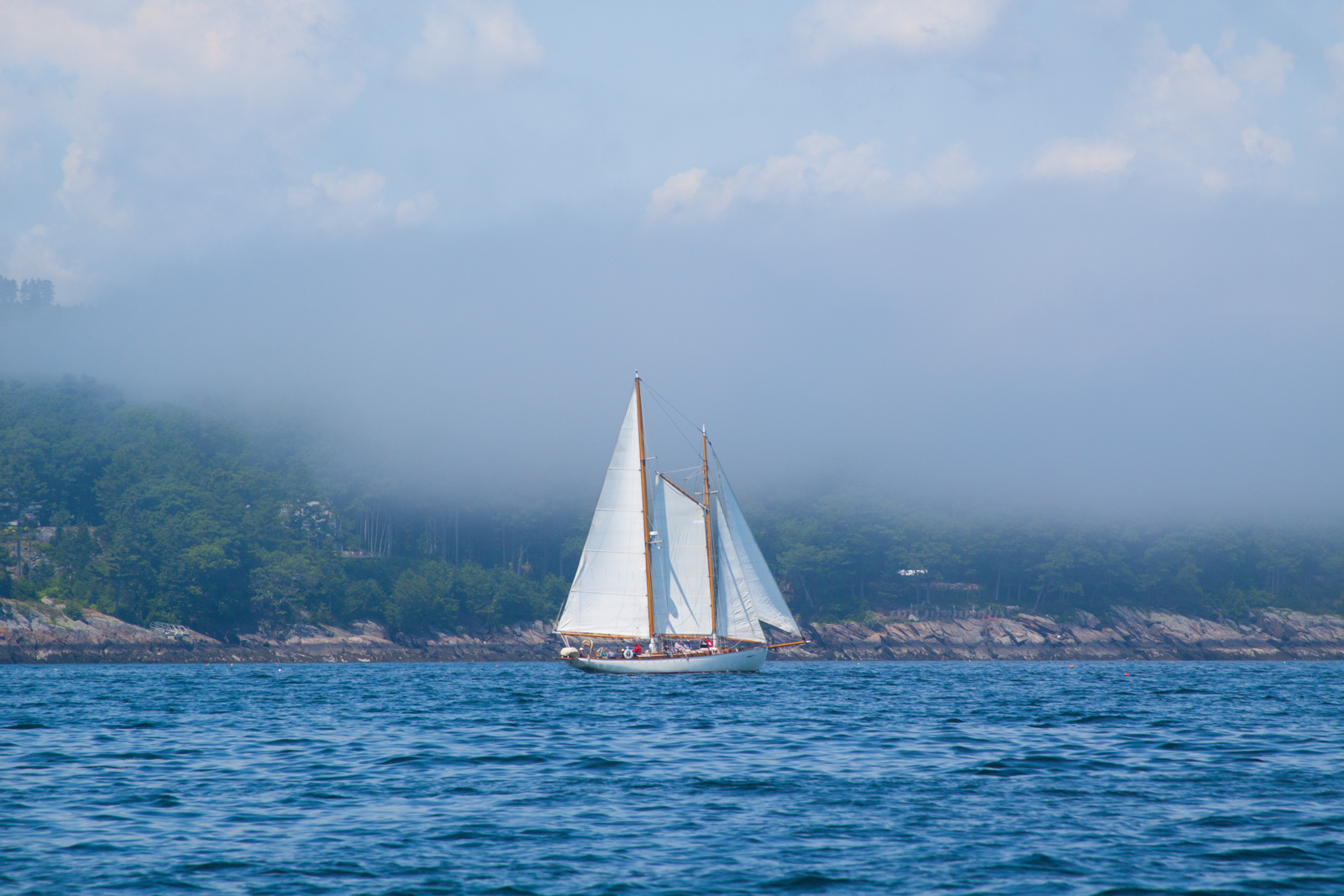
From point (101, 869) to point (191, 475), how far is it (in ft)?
619

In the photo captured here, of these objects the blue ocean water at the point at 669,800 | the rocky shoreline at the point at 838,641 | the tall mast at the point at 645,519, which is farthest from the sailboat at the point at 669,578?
the rocky shoreline at the point at 838,641

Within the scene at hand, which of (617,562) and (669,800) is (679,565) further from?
(669,800)

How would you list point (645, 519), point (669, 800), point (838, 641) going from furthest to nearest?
1. point (838, 641)
2. point (645, 519)
3. point (669, 800)

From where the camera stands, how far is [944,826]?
2442 cm

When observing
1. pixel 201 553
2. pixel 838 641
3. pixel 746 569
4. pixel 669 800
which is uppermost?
pixel 201 553

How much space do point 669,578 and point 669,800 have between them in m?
56.6

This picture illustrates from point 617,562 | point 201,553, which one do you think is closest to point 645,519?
point 617,562

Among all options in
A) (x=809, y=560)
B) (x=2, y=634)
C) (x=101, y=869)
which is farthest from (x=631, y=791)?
(x=809, y=560)

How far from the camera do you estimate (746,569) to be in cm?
8369

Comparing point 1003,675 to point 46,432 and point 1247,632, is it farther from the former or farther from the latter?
point 46,432

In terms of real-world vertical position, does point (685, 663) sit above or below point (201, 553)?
below

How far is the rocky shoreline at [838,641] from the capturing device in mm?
137750

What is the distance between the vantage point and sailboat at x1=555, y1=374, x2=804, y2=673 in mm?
81875

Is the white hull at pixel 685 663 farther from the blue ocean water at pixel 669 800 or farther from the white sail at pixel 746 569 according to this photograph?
the blue ocean water at pixel 669 800
